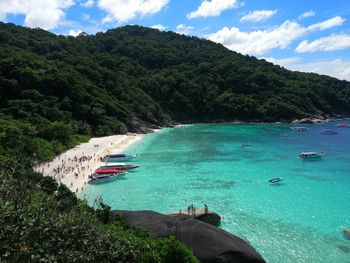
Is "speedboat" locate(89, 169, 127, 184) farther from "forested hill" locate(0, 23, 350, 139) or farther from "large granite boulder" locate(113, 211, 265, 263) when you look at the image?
"large granite boulder" locate(113, 211, 265, 263)

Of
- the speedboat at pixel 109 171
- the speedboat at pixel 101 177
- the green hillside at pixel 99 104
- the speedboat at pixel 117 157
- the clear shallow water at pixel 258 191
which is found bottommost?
the clear shallow water at pixel 258 191

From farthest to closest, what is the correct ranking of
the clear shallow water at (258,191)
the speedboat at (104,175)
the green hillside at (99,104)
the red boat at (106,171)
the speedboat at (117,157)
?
the speedboat at (117,157)
the red boat at (106,171)
the speedboat at (104,175)
the clear shallow water at (258,191)
the green hillside at (99,104)

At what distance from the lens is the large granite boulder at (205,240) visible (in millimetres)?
22328

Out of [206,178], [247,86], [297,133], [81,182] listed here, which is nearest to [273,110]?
[247,86]

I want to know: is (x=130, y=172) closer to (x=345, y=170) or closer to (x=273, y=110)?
(x=345, y=170)

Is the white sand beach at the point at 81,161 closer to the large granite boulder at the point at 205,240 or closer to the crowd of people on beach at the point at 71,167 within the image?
the crowd of people on beach at the point at 71,167

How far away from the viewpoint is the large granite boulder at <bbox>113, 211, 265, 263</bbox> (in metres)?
22.3

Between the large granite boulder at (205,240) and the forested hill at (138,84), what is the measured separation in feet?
158

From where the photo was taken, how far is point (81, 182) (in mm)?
49969

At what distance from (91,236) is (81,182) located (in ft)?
114

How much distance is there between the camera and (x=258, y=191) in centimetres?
4600

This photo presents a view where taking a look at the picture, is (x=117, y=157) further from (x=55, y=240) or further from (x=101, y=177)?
(x=55, y=240)

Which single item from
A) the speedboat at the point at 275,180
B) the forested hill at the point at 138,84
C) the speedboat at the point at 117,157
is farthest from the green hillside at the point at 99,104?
the speedboat at the point at 275,180

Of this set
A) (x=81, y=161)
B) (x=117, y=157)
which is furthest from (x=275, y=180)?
(x=81, y=161)
